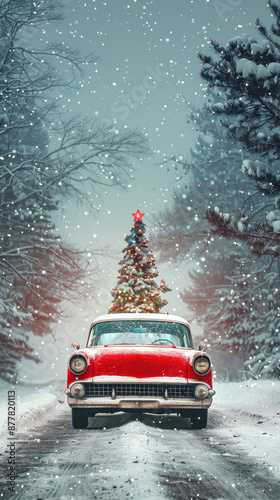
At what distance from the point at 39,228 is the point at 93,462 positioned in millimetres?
13203

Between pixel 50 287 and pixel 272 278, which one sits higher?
pixel 272 278

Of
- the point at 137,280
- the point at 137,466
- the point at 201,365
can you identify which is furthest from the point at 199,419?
the point at 137,280

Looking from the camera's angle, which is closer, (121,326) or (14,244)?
(121,326)

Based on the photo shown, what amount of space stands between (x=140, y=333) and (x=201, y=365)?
1.40 metres

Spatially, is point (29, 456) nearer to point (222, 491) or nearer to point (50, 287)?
point (222, 491)

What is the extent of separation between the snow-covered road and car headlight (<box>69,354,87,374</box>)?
820mm

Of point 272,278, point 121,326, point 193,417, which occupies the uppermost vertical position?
point 272,278

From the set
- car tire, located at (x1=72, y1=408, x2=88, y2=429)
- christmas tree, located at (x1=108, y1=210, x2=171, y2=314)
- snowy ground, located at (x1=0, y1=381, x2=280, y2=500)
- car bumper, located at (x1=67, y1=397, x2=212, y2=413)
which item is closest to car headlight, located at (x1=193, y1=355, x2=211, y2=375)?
car bumper, located at (x1=67, y1=397, x2=212, y2=413)

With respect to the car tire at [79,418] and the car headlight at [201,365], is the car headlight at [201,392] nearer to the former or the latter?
the car headlight at [201,365]

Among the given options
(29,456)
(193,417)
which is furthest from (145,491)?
(193,417)

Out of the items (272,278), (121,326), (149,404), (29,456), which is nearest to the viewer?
(29,456)

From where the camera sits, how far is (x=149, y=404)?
23.4 ft

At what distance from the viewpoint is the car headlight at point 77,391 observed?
283 inches

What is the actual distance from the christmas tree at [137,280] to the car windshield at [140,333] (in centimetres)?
1177
